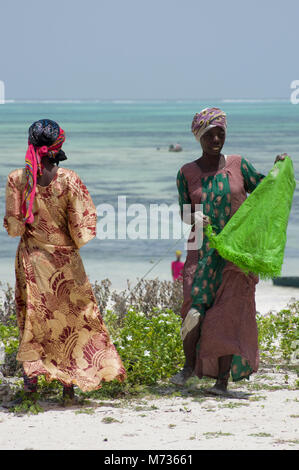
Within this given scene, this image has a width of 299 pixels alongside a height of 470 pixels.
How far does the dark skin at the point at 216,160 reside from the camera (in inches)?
248

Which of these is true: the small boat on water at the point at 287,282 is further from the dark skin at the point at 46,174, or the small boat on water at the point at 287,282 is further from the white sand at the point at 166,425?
the dark skin at the point at 46,174

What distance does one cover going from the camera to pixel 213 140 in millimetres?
6344

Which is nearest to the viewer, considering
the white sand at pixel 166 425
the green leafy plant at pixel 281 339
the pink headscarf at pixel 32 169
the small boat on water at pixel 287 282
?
the white sand at pixel 166 425

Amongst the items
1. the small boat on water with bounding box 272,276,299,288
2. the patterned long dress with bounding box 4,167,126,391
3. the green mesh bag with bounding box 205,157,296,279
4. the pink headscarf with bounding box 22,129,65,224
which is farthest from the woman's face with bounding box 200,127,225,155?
the small boat on water with bounding box 272,276,299,288

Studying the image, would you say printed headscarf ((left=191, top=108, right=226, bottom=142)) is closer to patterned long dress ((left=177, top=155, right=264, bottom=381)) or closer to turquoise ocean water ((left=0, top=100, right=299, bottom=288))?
patterned long dress ((left=177, top=155, right=264, bottom=381))

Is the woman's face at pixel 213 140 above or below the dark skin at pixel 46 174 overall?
above

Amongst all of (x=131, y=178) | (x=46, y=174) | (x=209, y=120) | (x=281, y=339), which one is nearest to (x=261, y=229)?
(x=209, y=120)

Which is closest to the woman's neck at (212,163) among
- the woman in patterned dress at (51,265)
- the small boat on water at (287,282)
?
the woman in patterned dress at (51,265)

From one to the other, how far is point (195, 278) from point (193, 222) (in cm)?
40

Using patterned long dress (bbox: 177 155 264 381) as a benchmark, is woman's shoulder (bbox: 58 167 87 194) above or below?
above

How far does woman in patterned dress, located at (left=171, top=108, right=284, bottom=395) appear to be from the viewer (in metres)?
6.29

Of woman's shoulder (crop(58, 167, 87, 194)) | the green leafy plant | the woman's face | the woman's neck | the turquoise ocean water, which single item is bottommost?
the turquoise ocean water

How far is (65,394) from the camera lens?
239 inches
